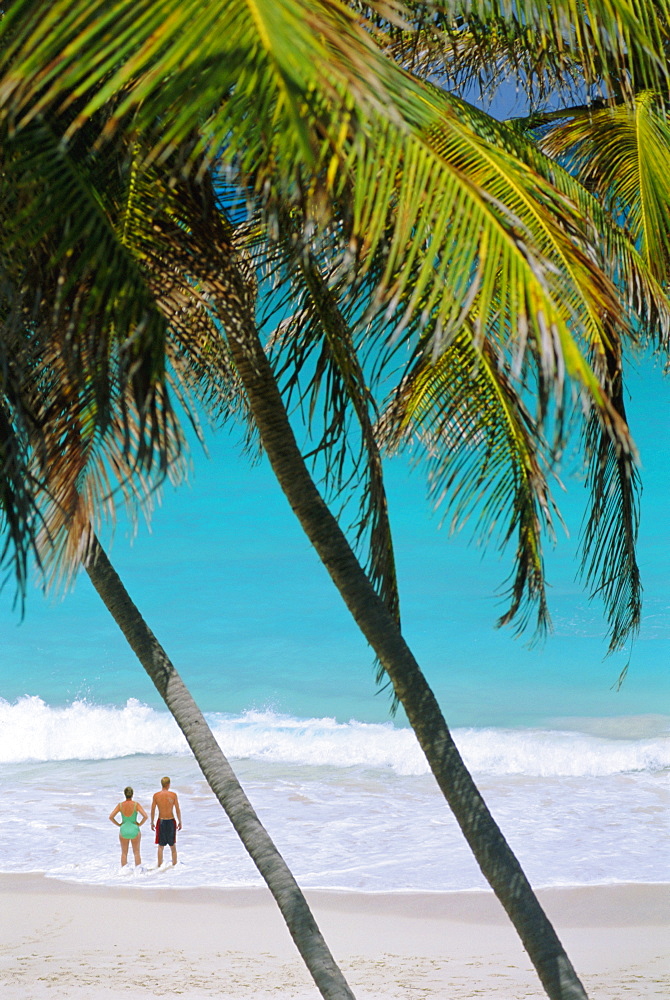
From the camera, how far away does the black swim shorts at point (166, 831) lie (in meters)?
13.4

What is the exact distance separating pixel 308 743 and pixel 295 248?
26810mm

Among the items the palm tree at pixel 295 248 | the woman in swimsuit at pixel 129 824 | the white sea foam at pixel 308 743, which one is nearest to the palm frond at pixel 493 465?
the palm tree at pixel 295 248

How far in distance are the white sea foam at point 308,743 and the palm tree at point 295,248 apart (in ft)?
66.3

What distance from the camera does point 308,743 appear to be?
2886 cm

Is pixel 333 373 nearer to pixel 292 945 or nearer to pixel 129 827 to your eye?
pixel 292 945

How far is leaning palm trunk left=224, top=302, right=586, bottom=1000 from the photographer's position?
4195 mm

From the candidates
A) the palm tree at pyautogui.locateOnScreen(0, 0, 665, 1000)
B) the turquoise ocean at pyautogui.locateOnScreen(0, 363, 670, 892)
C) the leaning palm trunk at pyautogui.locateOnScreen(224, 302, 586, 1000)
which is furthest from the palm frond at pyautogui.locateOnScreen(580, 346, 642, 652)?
the turquoise ocean at pyautogui.locateOnScreen(0, 363, 670, 892)

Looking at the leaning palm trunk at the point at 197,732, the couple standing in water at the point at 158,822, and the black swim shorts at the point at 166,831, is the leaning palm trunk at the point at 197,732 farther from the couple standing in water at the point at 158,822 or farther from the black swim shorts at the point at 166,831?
the black swim shorts at the point at 166,831

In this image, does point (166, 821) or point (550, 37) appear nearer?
point (550, 37)

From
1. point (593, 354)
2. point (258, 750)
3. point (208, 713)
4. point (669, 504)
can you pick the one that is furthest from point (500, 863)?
point (669, 504)

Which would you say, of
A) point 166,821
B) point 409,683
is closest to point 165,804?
point 166,821

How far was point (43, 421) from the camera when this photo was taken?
360 cm

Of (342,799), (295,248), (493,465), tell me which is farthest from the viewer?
(342,799)

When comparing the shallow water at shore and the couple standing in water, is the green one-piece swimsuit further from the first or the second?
the shallow water at shore
